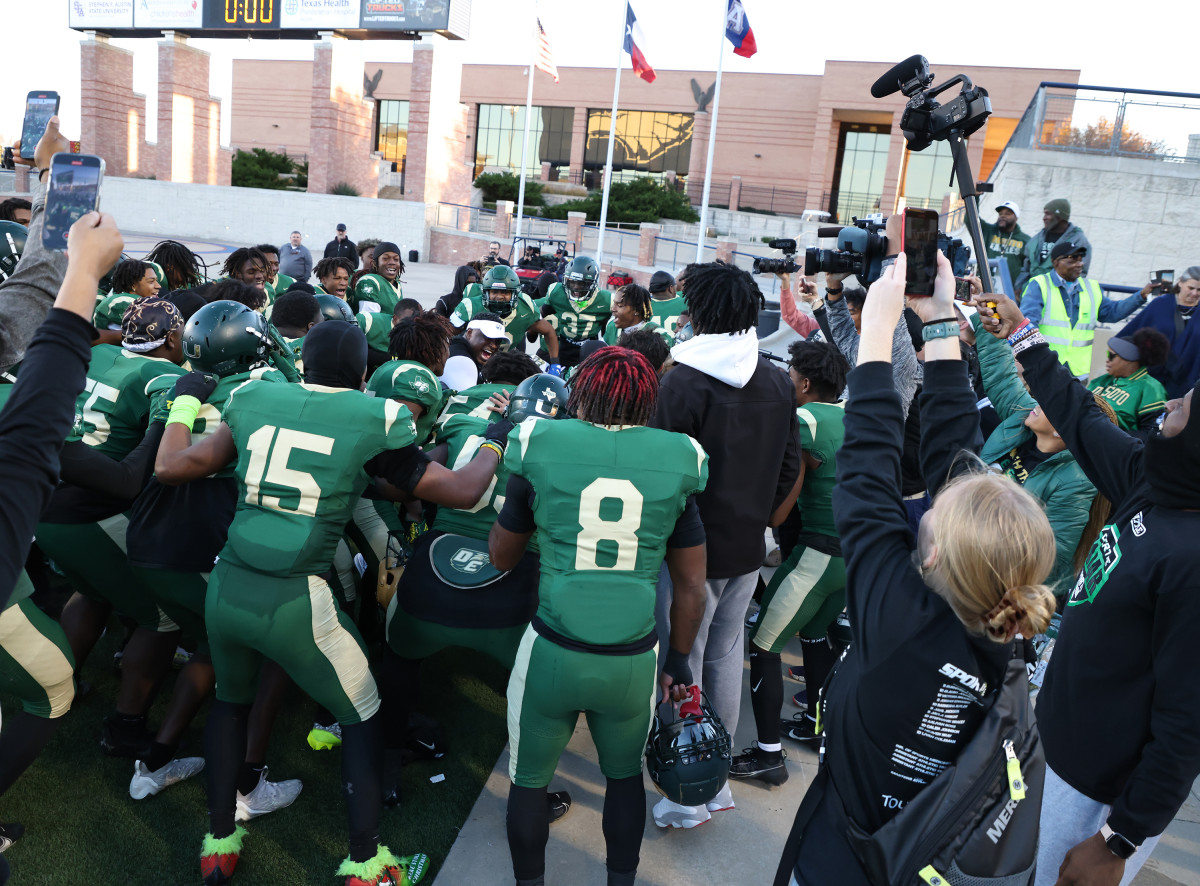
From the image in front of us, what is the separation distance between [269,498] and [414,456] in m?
0.53

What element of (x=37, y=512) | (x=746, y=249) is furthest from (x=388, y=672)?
(x=746, y=249)

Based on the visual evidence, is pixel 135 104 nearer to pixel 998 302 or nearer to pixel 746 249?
pixel 746 249

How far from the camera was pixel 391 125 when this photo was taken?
187ft

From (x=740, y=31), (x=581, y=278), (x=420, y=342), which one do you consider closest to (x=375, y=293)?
(x=581, y=278)

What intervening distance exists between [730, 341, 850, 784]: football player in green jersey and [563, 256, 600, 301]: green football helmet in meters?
4.50

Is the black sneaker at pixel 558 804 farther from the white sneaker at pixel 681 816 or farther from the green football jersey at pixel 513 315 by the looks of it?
the green football jersey at pixel 513 315

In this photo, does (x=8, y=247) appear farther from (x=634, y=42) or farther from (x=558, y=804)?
(x=634, y=42)

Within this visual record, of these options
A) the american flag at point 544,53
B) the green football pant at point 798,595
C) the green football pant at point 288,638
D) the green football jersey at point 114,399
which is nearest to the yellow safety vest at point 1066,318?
the green football pant at point 798,595

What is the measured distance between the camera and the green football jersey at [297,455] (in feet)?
9.75

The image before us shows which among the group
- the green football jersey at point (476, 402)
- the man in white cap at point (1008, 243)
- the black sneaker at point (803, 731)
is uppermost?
the man in white cap at point (1008, 243)

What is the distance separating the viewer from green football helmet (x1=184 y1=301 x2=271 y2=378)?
11.7 feet

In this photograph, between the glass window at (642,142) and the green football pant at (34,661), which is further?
the glass window at (642,142)

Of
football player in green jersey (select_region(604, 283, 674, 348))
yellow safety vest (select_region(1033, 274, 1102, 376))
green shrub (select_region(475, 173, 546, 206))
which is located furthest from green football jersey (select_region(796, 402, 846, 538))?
green shrub (select_region(475, 173, 546, 206))

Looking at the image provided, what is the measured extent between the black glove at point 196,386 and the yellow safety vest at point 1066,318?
312 inches
